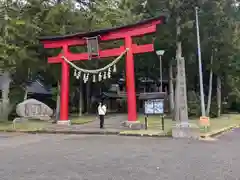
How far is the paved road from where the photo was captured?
21.2 ft

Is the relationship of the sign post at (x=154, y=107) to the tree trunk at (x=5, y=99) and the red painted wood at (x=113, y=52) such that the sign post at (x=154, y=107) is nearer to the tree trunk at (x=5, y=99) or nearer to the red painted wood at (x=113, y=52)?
the red painted wood at (x=113, y=52)

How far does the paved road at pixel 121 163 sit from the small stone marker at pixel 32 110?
14258mm

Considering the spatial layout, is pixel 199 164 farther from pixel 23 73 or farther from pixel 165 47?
pixel 23 73

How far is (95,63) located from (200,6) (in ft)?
33.8

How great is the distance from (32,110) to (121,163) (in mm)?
18664

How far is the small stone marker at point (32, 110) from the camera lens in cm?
2433

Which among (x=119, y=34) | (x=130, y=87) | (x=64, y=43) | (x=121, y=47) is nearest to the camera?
(x=130, y=87)

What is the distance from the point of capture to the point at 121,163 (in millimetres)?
7824

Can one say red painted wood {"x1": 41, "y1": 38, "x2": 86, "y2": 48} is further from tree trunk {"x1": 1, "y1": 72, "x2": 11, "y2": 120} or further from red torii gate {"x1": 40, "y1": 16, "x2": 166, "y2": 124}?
tree trunk {"x1": 1, "y1": 72, "x2": 11, "y2": 120}

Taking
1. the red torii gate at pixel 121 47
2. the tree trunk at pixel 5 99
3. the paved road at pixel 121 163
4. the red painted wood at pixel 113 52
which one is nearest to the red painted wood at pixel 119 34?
the red torii gate at pixel 121 47

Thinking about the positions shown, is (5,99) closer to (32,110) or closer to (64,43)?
(32,110)

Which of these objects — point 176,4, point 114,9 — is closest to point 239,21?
point 176,4

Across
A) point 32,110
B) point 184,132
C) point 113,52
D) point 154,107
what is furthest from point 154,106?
point 32,110

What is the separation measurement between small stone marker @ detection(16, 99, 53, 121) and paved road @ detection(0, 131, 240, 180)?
46.8 ft
